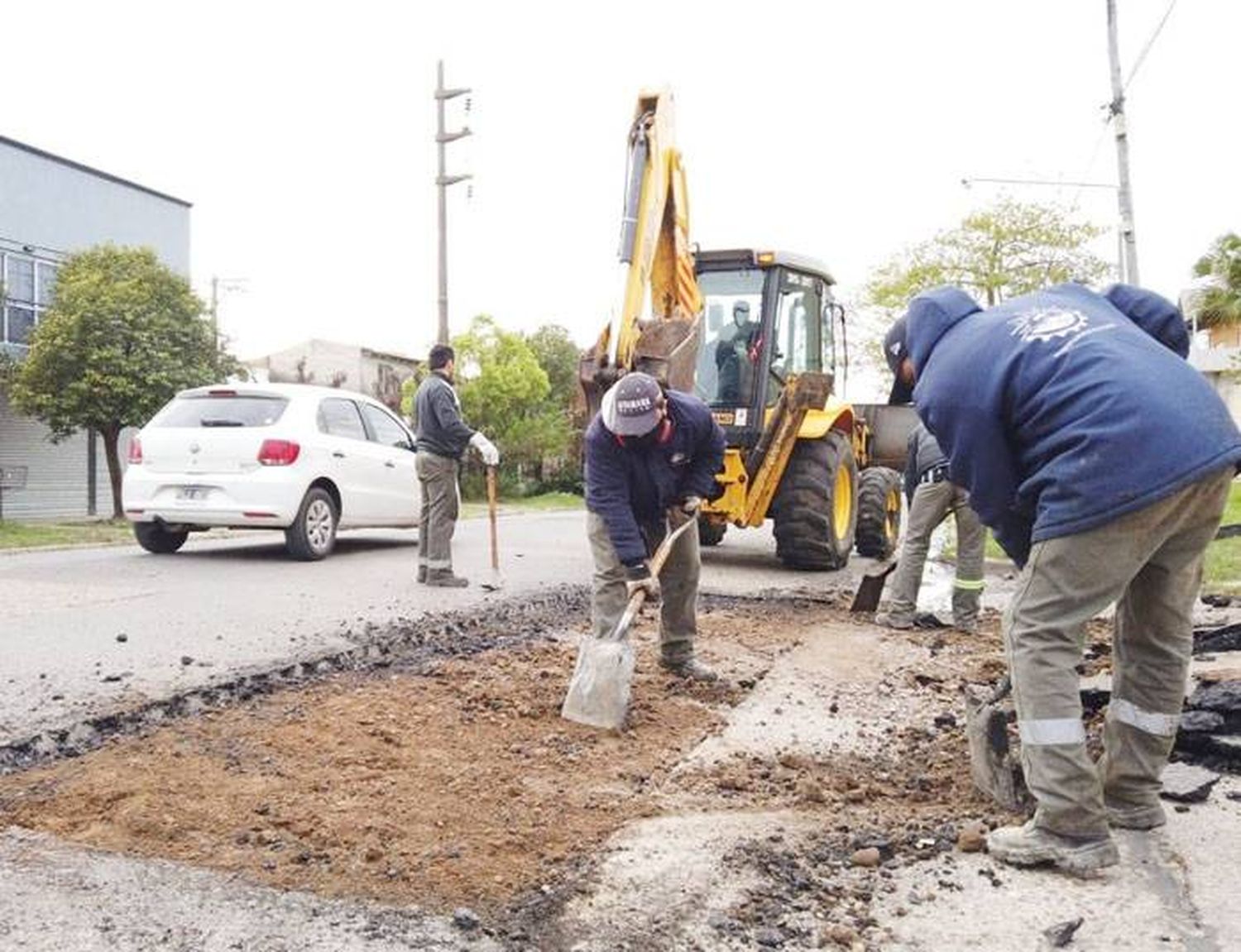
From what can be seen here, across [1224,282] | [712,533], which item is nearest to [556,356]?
[1224,282]

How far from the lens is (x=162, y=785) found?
3.75 m

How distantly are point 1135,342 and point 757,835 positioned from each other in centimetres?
180

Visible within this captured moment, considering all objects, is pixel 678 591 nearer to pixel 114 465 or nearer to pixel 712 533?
pixel 712 533

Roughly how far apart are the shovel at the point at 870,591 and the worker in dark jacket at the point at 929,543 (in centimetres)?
35

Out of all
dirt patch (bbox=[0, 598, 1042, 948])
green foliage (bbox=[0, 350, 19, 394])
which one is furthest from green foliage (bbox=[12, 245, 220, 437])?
dirt patch (bbox=[0, 598, 1042, 948])

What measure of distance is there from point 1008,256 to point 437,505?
33.4m

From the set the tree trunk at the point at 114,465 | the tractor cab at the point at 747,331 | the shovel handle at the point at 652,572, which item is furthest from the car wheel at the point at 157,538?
the tree trunk at the point at 114,465

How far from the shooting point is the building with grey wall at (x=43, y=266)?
74.4ft

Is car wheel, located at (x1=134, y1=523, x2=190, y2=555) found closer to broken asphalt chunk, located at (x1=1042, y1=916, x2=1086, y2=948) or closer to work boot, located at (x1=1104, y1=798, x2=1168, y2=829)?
work boot, located at (x1=1104, y1=798, x2=1168, y2=829)

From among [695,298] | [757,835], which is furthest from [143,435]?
[757,835]

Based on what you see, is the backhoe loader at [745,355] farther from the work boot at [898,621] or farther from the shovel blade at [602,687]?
the shovel blade at [602,687]

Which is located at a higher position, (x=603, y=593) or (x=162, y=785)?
(x=603, y=593)

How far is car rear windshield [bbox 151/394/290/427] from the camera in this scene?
10.4 metres

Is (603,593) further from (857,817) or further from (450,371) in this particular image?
(450,371)
